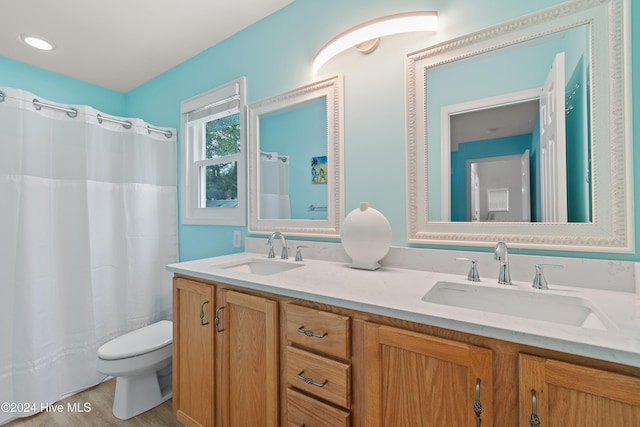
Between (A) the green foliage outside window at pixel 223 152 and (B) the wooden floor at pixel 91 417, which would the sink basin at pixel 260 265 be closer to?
(A) the green foliage outside window at pixel 223 152

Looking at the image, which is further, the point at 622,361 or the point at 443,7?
the point at 443,7

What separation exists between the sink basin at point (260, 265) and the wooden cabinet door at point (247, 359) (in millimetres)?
324

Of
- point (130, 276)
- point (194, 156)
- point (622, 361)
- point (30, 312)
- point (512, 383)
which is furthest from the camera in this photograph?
point (194, 156)

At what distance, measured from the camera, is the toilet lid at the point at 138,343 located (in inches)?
64.0

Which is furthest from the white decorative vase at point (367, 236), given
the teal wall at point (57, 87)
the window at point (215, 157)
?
the teal wall at point (57, 87)

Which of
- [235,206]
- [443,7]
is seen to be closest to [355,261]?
[235,206]

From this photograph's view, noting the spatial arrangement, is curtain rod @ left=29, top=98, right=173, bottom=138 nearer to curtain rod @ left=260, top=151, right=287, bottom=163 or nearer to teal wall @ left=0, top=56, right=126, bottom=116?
teal wall @ left=0, top=56, right=126, bottom=116

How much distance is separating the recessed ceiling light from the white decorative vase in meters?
2.48

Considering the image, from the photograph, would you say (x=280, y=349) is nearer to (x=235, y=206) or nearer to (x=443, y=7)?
(x=235, y=206)

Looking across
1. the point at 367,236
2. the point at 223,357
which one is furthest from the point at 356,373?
the point at 223,357

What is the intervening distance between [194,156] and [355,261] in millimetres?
1684

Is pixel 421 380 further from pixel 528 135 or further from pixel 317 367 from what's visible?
pixel 528 135

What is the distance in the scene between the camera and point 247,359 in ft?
3.89

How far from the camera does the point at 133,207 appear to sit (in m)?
2.19
